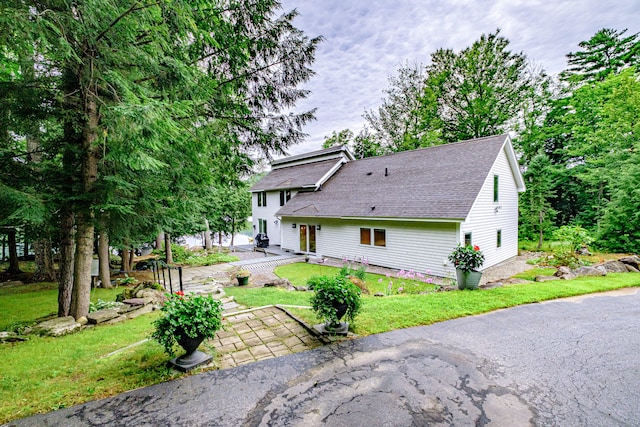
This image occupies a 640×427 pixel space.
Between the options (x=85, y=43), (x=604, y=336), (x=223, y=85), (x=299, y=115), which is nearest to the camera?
(x=85, y=43)

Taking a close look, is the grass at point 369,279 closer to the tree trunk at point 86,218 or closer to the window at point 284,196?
the tree trunk at point 86,218

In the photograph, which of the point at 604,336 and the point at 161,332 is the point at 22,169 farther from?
the point at 604,336

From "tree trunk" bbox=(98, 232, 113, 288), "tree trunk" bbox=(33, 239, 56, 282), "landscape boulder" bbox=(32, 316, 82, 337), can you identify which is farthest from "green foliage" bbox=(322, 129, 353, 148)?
"landscape boulder" bbox=(32, 316, 82, 337)

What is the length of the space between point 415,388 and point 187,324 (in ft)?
9.59

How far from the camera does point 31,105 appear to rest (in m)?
4.75

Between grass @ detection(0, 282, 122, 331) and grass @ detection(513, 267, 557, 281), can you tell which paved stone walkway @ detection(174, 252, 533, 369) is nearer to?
grass @ detection(0, 282, 122, 331)

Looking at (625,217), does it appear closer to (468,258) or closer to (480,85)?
(468,258)

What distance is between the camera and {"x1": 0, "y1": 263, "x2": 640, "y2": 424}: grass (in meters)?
3.22

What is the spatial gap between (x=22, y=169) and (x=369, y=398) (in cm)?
699

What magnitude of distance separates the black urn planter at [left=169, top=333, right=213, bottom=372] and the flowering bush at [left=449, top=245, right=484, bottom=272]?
6846 millimetres

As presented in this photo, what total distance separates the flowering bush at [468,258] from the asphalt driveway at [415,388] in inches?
112

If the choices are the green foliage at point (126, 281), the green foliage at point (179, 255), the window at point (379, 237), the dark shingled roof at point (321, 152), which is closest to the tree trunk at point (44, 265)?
the green foliage at point (126, 281)

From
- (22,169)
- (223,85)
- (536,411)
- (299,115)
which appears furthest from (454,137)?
(22,169)

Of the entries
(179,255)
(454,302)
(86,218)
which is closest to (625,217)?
(454,302)
